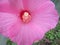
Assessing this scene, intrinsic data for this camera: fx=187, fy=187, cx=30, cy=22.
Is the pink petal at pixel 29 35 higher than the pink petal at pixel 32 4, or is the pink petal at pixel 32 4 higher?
the pink petal at pixel 32 4

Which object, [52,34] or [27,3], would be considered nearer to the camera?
[27,3]

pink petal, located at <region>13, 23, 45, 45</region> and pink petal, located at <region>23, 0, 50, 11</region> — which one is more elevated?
pink petal, located at <region>23, 0, 50, 11</region>

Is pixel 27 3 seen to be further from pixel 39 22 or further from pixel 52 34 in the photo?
pixel 52 34

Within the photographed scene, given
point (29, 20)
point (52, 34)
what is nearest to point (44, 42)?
point (52, 34)

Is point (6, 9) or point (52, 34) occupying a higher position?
point (6, 9)

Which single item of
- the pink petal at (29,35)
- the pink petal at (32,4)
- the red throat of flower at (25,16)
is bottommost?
the pink petal at (29,35)

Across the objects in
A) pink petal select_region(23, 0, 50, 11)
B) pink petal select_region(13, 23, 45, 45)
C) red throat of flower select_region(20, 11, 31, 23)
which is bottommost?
pink petal select_region(13, 23, 45, 45)
